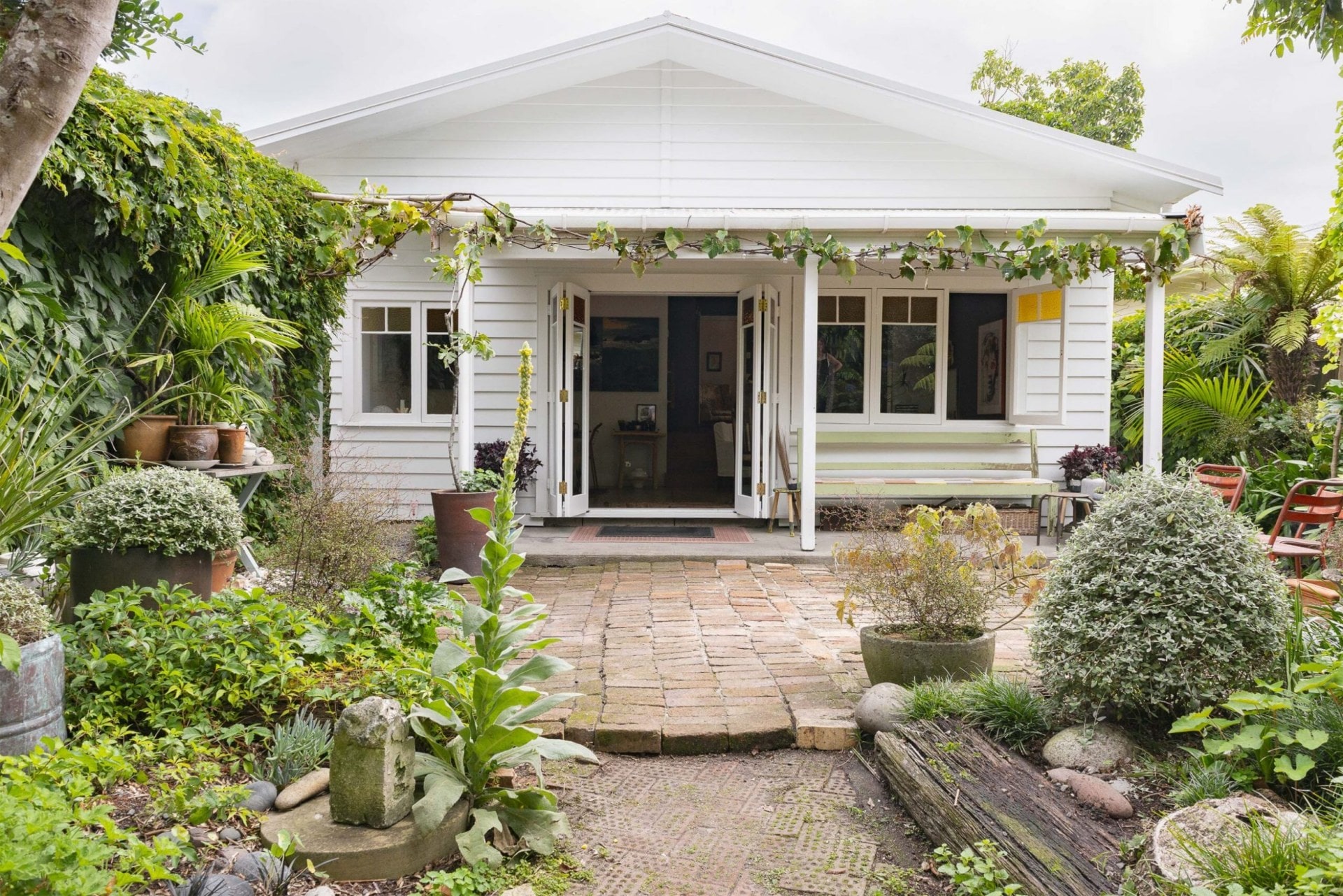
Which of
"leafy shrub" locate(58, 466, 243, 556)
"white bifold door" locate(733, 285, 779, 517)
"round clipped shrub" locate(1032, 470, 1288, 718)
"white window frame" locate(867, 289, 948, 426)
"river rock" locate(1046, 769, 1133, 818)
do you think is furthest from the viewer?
"white window frame" locate(867, 289, 948, 426)

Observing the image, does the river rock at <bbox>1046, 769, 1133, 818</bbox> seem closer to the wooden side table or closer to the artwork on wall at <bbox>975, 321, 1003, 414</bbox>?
the artwork on wall at <bbox>975, 321, 1003, 414</bbox>

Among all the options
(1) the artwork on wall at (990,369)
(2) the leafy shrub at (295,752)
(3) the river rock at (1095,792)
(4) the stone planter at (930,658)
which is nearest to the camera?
(3) the river rock at (1095,792)

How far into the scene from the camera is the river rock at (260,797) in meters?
2.70

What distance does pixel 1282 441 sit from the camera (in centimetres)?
930

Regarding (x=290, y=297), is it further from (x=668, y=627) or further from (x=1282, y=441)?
(x=1282, y=441)

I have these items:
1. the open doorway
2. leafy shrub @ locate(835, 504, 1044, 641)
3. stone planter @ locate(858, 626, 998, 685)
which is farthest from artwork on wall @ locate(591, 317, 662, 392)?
stone planter @ locate(858, 626, 998, 685)

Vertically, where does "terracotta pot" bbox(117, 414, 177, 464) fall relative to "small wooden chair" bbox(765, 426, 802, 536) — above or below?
above

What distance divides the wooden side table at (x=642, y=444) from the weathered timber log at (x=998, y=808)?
844 centimetres

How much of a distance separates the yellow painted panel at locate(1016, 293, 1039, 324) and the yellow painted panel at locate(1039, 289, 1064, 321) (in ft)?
0.23

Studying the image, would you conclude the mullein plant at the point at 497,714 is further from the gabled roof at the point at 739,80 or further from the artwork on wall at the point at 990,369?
the artwork on wall at the point at 990,369

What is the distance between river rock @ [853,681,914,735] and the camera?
3611mm

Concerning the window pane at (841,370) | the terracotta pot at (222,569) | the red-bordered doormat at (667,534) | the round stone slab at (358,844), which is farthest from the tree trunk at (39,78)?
the window pane at (841,370)

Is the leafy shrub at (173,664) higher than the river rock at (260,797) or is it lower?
higher

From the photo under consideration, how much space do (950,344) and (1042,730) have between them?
6.94 m
